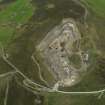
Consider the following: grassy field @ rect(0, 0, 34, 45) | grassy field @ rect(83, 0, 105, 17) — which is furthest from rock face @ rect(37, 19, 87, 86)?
grassy field @ rect(0, 0, 34, 45)

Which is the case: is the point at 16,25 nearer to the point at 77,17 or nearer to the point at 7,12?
the point at 7,12

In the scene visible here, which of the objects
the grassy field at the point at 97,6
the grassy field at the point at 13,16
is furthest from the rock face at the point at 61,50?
the grassy field at the point at 13,16

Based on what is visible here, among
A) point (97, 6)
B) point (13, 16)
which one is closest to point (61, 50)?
point (13, 16)

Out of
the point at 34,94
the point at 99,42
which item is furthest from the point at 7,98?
→ the point at 99,42

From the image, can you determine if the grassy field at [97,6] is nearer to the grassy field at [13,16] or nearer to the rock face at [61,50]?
the rock face at [61,50]

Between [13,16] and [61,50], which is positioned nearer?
[61,50]

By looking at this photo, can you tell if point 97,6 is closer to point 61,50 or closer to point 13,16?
point 61,50

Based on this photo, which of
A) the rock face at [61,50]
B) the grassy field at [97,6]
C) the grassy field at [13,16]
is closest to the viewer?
the rock face at [61,50]

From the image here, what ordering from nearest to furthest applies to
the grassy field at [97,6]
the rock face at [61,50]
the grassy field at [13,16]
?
the rock face at [61,50], the grassy field at [13,16], the grassy field at [97,6]
